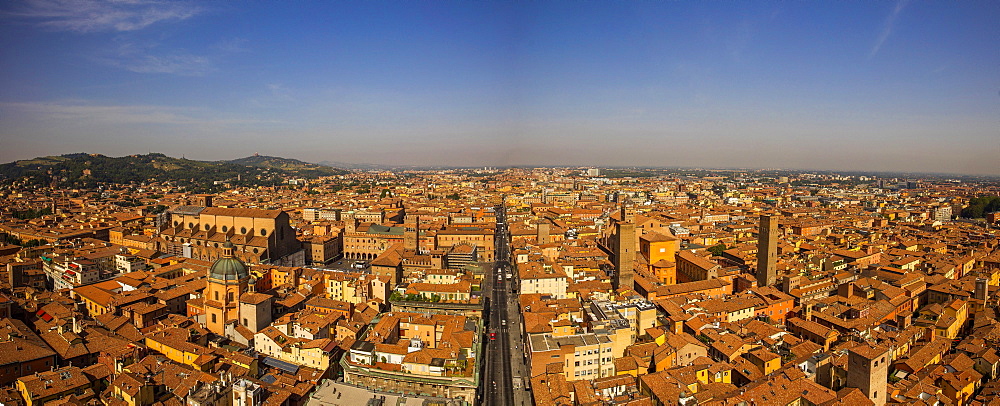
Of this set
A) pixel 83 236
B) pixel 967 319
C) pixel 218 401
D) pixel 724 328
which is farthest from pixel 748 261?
pixel 83 236

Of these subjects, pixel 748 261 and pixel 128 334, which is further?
pixel 748 261

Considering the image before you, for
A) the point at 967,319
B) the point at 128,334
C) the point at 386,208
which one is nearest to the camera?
the point at 128,334

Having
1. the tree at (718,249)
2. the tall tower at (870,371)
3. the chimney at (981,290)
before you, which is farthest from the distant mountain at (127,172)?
the chimney at (981,290)

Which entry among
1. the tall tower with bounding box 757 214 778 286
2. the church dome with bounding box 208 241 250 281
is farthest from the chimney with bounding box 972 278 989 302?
the church dome with bounding box 208 241 250 281

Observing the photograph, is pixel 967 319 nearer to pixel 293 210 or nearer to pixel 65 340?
pixel 65 340

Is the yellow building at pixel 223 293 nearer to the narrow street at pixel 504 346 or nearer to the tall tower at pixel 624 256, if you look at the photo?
the narrow street at pixel 504 346

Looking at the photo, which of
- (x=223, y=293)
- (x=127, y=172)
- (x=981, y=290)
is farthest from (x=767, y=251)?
(x=127, y=172)
